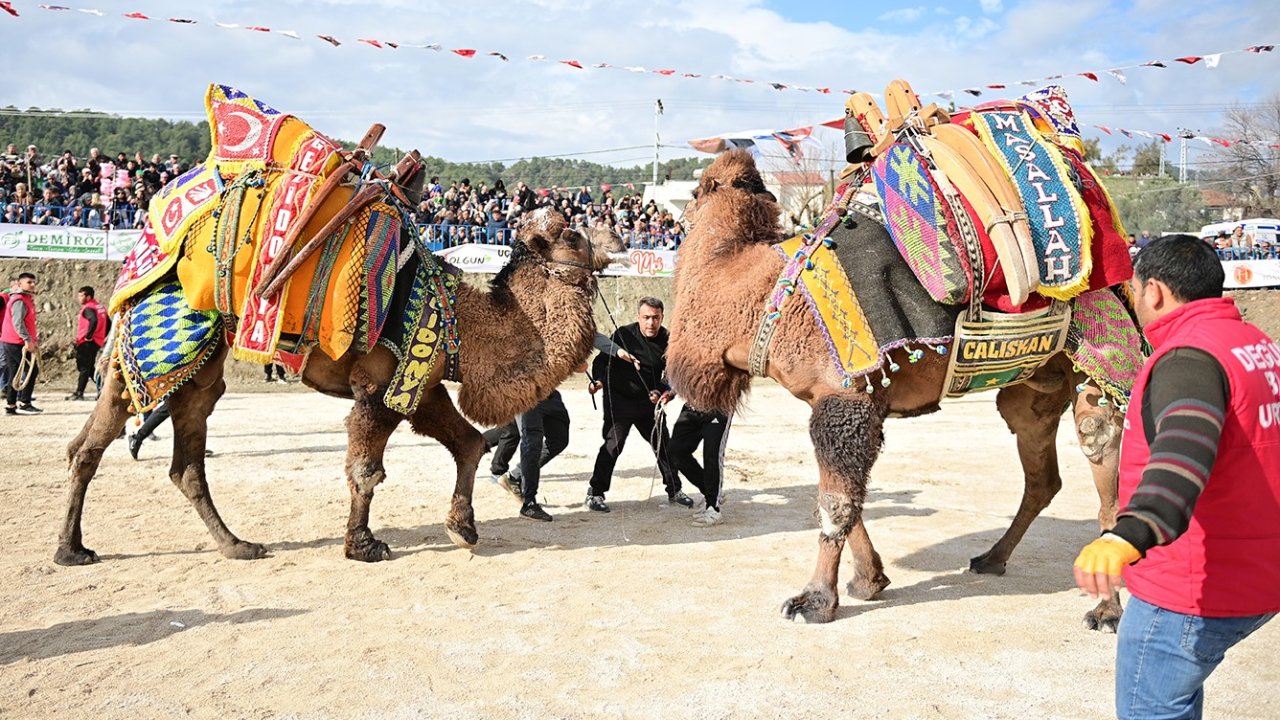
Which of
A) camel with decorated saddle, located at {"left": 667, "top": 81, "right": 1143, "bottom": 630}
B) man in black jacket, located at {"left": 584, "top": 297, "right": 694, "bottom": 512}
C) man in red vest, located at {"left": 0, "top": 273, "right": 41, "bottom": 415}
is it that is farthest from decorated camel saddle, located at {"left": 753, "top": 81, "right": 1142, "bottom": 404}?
man in red vest, located at {"left": 0, "top": 273, "right": 41, "bottom": 415}

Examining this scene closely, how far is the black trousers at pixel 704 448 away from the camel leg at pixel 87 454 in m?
4.22

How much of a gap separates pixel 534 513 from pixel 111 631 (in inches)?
139

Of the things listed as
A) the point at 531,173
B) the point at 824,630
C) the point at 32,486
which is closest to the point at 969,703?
the point at 824,630

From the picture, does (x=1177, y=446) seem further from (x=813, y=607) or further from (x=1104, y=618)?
(x=1104, y=618)

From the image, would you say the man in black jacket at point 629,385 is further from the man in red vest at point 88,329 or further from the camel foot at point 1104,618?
the man in red vest at point 88,329

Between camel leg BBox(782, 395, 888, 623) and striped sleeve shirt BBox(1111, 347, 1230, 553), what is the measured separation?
260 cm

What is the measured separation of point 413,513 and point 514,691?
3979 mm

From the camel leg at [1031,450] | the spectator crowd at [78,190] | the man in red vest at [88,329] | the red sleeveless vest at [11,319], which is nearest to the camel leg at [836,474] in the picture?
the camel leg at [1031,450]

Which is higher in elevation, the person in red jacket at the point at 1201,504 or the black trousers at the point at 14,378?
the person in red jacket at the point at 1201,504

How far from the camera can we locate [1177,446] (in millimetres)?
2428

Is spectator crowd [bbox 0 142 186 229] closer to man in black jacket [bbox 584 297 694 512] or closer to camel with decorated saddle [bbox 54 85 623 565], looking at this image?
camel with decorated saddle [bbox 54 85 623 565]

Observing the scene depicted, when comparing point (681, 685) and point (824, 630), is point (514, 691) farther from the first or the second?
point (824, 630)

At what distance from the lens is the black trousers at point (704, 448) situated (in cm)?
803

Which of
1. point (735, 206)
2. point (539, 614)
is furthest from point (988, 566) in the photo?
point (539, 614)
